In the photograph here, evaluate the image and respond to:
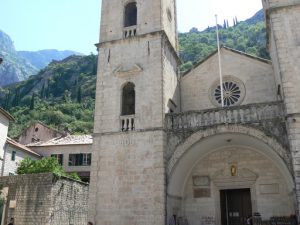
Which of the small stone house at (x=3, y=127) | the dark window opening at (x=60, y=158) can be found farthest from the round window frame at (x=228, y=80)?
the dark window opening at (x=60, y=158)

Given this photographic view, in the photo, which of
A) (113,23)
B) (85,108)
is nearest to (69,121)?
(85,108)

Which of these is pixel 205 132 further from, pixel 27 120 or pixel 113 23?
pixel 27 120

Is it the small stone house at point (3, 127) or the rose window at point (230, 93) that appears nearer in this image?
the rose window at point (230, 93)

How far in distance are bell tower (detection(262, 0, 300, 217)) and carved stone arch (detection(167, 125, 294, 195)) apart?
2.50 feet

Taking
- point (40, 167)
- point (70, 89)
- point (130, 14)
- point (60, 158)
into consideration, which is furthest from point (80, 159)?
point (70, 89)

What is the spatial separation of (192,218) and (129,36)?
32.8 feet

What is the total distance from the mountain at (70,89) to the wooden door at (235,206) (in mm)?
42365

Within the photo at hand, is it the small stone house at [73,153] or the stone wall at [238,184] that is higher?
the small stone house at [73,153]

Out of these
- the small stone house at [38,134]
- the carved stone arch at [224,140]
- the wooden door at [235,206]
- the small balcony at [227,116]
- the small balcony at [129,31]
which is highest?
the small stone house at [38,134]

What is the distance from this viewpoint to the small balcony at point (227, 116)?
14578mm

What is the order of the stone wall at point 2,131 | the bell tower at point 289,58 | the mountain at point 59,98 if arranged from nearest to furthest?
the bell tower at point 289,58 < the stone wall at point 2,131 < the mountain at point 59,98

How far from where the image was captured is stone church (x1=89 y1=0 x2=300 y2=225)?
47.7ft

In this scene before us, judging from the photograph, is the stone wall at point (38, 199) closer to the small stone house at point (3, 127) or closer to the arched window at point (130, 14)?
the arched window at point (130, 14)

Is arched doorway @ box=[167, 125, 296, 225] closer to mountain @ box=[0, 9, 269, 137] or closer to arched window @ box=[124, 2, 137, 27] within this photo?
arched window @ box=[124, 2, 137, 27]
